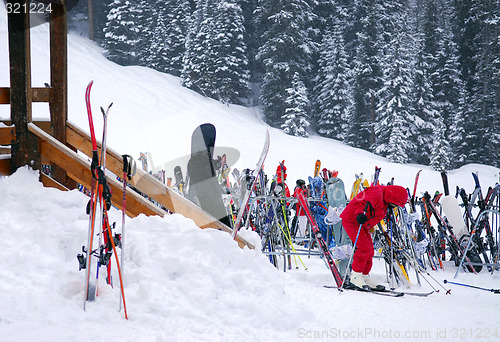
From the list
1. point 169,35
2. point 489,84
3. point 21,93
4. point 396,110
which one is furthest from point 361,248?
point 169,35

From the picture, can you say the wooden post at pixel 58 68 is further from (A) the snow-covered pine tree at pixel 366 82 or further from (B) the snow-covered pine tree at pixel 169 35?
(B) the snow-covered pine tree at pixel 169 35

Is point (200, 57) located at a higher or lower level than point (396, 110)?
higher

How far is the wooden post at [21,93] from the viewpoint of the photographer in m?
3.53

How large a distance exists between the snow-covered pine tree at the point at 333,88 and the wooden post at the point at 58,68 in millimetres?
29251

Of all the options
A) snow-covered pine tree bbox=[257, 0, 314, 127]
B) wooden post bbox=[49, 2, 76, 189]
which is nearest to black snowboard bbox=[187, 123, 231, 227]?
wooden post bbox=[49, 2, 76, 189]

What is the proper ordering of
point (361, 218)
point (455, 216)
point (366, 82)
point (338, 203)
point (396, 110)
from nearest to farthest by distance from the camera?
point (361, 218), point (338, 203), point (455, 216), point (396, 110), point (366, 82)

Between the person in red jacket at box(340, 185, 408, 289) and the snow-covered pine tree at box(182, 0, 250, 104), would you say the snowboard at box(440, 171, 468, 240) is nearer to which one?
the person in red jacket at box(340, 185, 408, 289)

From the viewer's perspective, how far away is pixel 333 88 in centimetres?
3197

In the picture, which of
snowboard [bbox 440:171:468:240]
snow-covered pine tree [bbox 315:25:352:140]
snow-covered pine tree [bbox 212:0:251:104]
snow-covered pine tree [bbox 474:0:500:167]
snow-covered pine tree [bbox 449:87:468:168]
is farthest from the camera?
snow-covered pine tree [bbox 315:25:352:140]

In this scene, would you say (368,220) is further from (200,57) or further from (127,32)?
(127,32)

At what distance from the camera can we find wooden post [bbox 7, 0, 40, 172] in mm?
3533

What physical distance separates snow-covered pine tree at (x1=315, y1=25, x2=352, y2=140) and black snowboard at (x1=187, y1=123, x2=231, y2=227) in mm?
28395

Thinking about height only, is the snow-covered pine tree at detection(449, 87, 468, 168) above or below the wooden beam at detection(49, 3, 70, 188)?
below

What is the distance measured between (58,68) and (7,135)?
3.12 ft
